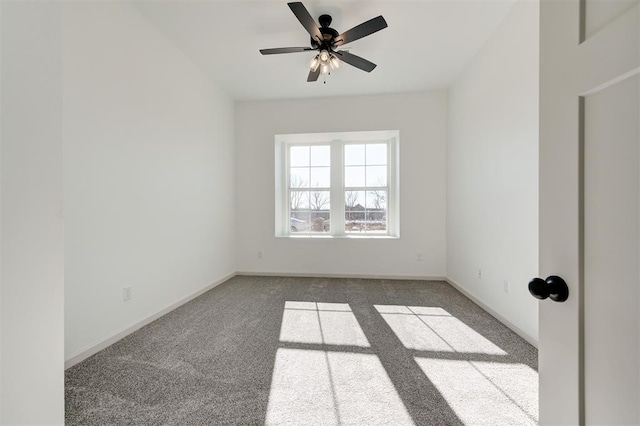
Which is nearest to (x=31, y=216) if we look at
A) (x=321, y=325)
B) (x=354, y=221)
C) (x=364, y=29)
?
(x=321, y=325)

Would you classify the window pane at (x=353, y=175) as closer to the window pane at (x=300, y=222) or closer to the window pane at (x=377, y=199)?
the window pane at (x=377, y=199)

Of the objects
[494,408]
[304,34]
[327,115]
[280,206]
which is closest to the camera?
[494,408]

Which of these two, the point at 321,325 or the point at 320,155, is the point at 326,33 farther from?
the point at 321,325

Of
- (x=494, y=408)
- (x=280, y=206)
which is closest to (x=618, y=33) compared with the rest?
(x=494, y=408)

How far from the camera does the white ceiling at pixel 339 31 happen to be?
7.59 ft

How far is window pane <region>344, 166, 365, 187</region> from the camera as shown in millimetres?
4461

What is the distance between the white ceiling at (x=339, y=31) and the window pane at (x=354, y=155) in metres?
0.96

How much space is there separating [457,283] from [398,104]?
2.64m

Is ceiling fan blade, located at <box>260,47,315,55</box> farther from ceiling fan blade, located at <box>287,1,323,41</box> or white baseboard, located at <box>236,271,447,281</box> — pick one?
white baseboard, located at <box>236,271,447,281</box>

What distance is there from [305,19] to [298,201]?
9.32ft

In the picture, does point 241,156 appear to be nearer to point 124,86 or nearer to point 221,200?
point 221,200

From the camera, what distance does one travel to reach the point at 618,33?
488mm

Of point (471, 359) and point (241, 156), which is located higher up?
point (241, 156)

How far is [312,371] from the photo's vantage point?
1.71 meters
